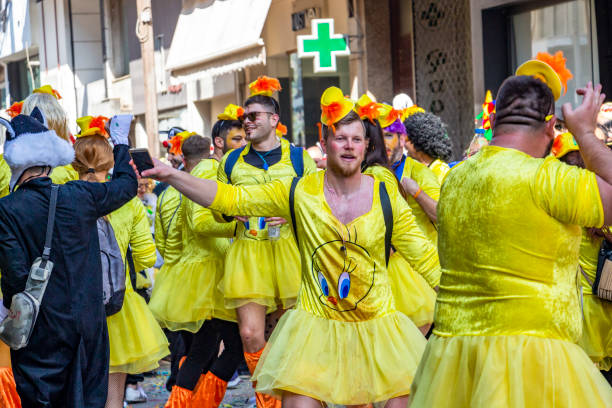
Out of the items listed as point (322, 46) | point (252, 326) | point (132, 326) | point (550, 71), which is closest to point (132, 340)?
point (132, 326)

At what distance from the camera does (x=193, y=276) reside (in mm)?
7672

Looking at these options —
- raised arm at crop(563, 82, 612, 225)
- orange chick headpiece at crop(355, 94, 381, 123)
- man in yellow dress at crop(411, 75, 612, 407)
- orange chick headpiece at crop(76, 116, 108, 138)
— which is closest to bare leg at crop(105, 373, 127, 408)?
orange chick headpiece at crop(76, 116, 108, 138)

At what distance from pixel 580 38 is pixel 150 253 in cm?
670

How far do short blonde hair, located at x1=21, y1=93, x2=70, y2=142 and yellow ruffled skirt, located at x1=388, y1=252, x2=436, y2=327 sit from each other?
2435 mm

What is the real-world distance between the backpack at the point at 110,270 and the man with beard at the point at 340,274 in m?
1.26

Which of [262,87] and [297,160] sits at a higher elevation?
[262,87]

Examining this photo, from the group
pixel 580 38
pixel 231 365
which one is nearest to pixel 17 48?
pixel 580 38

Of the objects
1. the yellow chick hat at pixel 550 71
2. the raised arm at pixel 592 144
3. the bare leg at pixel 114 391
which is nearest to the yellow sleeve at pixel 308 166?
the bare leg at pixel 114 391

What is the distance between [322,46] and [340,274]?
9.90 m

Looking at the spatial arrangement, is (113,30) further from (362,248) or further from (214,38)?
(362,248)

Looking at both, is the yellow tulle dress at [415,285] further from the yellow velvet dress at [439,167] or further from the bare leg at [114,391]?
the bare leg at [114,391]

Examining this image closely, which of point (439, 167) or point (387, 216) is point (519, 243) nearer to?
point (387, 216)

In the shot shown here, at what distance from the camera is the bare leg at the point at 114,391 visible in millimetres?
6246

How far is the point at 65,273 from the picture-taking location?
5133 mm
